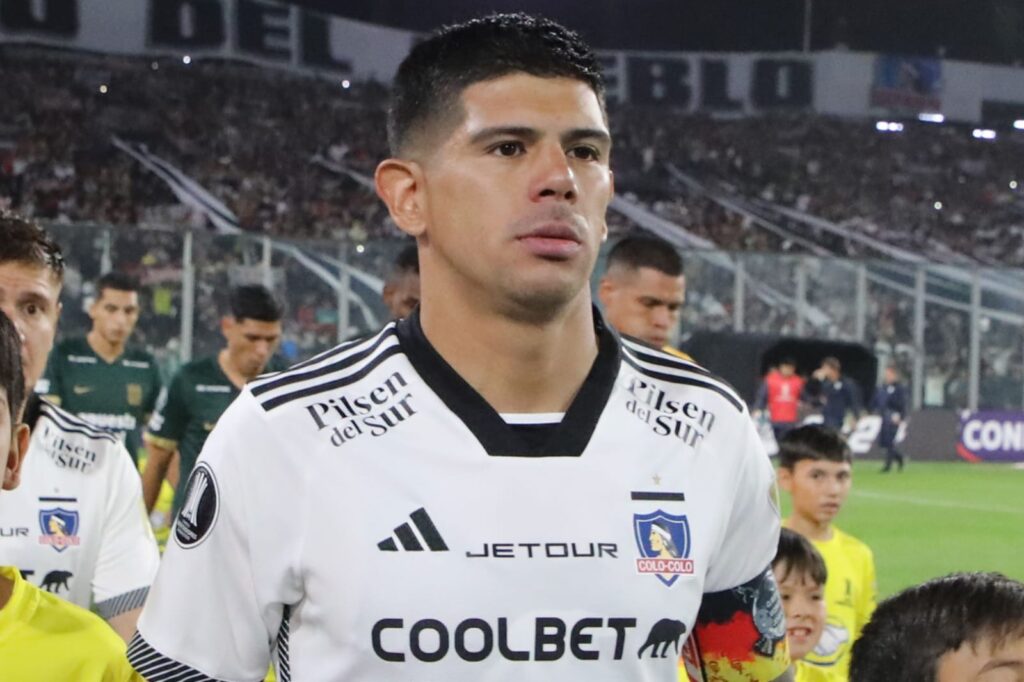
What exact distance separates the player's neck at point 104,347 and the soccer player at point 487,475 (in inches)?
248

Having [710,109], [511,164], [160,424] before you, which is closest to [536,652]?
[511,164]

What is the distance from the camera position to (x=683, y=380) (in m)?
2.00

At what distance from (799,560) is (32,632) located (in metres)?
2.66

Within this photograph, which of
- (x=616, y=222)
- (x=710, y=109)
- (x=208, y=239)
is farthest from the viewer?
(x=710, y=109)

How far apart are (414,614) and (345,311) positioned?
51.6ft

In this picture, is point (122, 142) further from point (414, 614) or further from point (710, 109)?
point (414, 614)

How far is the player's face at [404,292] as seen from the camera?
232 inches

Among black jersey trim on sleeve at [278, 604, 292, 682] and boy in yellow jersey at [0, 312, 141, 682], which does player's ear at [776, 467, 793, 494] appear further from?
black jersey trim on sleeve at [278, 604, 292, 682]

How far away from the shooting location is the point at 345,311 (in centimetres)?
1731

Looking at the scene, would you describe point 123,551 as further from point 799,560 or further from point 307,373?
point 799,560

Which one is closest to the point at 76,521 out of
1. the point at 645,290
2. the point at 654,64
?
the point at 645,290

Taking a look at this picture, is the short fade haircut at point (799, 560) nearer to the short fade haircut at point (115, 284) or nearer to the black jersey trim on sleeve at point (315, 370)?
the black jersey trim on sleeve at point (315, 370)

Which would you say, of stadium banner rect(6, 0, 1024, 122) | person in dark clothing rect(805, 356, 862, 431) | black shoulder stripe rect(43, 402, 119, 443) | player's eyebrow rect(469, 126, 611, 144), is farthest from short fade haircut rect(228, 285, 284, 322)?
stadium banner rect(6, 0, 1024, 122)

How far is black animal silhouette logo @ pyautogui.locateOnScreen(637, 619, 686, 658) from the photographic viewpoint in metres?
1.78
